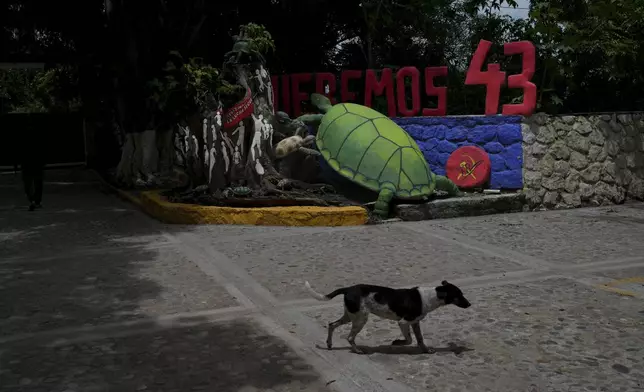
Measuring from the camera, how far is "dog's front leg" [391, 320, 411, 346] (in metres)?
3.78

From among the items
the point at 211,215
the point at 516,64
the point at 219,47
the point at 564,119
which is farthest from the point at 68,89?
the point at 564,119

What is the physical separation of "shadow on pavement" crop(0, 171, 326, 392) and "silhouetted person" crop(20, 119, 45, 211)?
1.98 metres

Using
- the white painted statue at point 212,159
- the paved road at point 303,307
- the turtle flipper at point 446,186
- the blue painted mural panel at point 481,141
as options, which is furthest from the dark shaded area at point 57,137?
the turtle flipper at point 446,186

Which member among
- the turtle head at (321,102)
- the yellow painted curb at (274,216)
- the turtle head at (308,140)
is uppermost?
the turtle head at (321,102)

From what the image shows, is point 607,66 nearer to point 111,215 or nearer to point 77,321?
point 111,215

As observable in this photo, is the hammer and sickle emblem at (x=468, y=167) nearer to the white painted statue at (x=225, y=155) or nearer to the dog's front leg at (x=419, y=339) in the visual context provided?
the white painted statue at (x=225, y=155)

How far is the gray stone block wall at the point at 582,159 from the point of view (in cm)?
944

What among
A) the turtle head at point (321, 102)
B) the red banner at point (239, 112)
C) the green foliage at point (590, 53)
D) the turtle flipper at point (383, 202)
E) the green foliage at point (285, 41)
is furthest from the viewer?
the green foliage at point (590, 53)

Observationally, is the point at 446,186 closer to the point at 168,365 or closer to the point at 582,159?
the point at 582,159

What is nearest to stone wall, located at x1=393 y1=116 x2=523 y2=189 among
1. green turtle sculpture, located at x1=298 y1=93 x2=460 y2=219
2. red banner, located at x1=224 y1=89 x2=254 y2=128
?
green turtle sculpture, located at x1=298 y1=93 x2=460 y2=219

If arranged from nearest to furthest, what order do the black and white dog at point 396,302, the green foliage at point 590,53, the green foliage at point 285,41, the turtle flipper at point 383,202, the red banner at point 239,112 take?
the black and white dog at point 396,302
the turtle flipper at point 383,202
the red banner at point 239,112
the green foliage at point 285,41
the green foliage at point 590,53

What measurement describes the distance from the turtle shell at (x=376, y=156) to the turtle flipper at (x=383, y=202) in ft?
0.26

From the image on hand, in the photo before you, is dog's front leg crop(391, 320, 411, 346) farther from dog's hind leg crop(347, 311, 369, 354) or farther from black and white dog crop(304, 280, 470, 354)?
dog's hind leg crop(347, 311, 369, 354)

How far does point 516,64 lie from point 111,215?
26.4 ft
